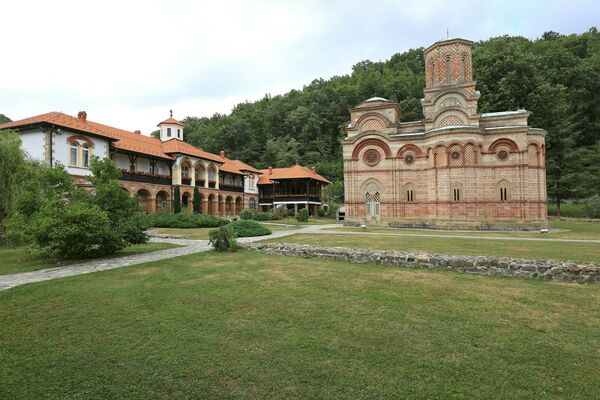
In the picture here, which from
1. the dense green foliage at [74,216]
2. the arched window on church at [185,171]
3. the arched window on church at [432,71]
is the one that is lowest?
the dense green foliage at [74,216]

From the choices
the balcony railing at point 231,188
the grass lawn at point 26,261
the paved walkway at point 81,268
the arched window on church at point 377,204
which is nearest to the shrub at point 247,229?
the grass lawn at point 26,261

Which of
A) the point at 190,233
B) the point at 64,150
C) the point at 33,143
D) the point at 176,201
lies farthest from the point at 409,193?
the point at 33,143

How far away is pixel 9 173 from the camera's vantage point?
15.3m

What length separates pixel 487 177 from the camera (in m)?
24.4

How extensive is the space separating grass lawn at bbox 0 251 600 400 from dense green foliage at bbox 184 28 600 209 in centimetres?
3811

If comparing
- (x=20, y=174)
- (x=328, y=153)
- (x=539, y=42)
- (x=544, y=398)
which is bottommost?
(x=544, y=398)

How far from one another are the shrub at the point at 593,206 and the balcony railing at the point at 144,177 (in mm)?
42027

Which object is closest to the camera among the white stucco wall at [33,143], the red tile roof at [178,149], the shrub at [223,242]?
the shrub at [223,242]

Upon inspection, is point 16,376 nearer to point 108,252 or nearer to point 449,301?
point 449,301

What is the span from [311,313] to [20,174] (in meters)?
17.0

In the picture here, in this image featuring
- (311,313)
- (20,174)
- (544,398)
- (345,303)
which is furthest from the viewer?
(20,174)

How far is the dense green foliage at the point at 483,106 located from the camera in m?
38.2

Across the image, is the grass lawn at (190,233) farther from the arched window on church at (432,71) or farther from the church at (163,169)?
the arched window on church at (432,71)

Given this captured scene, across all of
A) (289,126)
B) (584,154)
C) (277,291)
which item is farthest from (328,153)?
(277,291)
